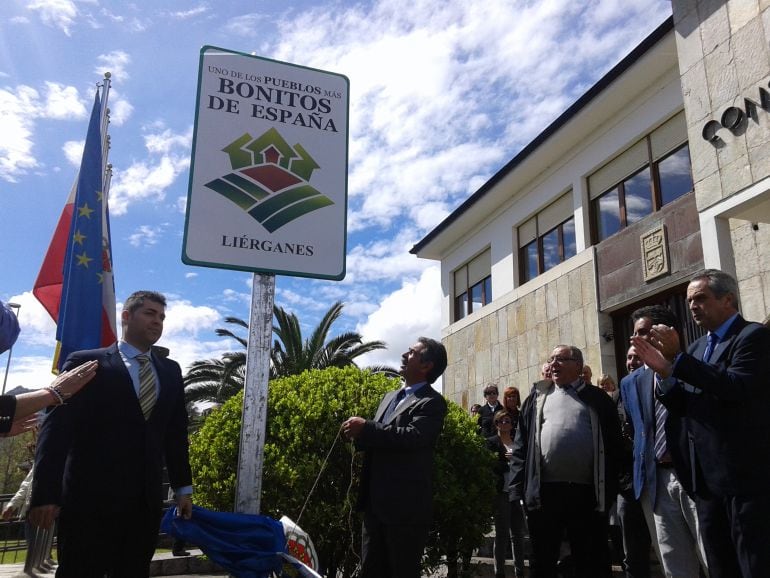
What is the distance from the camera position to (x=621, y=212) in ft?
42.5

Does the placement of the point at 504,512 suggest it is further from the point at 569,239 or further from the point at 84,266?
the point at 569,239

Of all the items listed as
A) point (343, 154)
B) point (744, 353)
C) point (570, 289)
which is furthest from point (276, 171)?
point (570, 289)

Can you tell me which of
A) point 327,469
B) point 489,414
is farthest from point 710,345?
point 489,414

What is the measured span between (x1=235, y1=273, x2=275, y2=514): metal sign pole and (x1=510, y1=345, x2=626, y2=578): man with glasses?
190cm

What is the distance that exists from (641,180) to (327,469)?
10011 mm

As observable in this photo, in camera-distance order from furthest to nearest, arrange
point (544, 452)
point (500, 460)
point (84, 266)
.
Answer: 1. point (84, 266)
2. point (500, 460)
3. point (544, 452)

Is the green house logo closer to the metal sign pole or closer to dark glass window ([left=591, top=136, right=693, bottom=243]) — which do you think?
the metal sign pole

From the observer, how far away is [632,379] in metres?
4.39

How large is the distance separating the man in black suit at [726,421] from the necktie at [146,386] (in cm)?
247

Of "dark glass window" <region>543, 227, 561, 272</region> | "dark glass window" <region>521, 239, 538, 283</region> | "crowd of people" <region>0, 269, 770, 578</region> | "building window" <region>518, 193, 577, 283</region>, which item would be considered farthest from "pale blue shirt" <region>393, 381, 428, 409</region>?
"dark glass window" <region>521, 239, 538, 283</region>

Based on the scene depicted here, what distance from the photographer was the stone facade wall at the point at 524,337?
13367mm

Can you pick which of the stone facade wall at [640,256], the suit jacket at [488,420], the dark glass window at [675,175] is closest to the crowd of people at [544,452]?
the suit jacket at [488,420]

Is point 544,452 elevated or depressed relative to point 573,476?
elevated

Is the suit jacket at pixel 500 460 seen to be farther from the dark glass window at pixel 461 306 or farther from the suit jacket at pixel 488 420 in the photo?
the dark glass window at pixel 461 306
